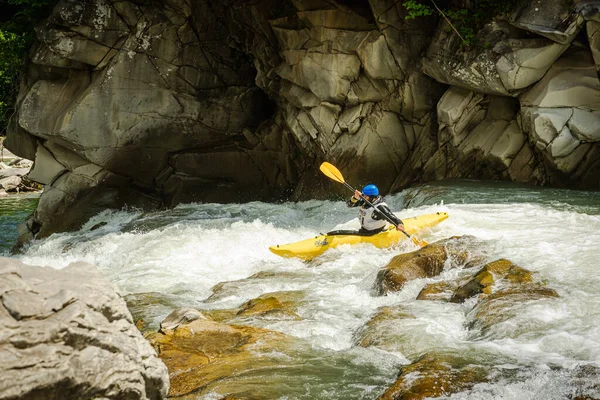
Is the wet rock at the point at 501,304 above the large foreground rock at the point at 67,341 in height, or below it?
below

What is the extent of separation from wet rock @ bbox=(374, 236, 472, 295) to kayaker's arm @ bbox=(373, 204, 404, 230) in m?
1.12

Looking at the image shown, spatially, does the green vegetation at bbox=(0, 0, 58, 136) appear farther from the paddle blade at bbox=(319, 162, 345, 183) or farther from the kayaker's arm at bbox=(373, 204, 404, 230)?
the kayaker's arm at bbox=(373, 204, 404, 230)

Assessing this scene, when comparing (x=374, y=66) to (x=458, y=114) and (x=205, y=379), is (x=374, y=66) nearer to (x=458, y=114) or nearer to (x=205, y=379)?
(x=458, y=114)

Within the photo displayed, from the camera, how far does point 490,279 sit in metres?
6.04

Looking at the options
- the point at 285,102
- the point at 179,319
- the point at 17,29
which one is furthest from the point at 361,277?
the point at 17,29

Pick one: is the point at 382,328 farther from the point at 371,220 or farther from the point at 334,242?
the point at 371,220

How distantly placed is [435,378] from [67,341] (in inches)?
87.7

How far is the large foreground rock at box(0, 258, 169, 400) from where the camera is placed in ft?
8.69

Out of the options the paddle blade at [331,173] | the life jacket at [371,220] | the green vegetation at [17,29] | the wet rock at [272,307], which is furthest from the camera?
the green vegetation at [17,29]

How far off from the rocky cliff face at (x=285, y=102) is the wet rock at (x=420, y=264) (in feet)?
14.8

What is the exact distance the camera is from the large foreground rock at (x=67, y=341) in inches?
104

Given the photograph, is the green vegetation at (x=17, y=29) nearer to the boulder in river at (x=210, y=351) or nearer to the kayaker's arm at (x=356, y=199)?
the kayaker's arm at (x=356, y=199)

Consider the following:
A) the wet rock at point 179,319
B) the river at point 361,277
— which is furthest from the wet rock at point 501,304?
the wet rock at point 179,319

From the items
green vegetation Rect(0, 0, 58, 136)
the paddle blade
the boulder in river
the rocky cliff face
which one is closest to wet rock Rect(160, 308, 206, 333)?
the boulder in river
